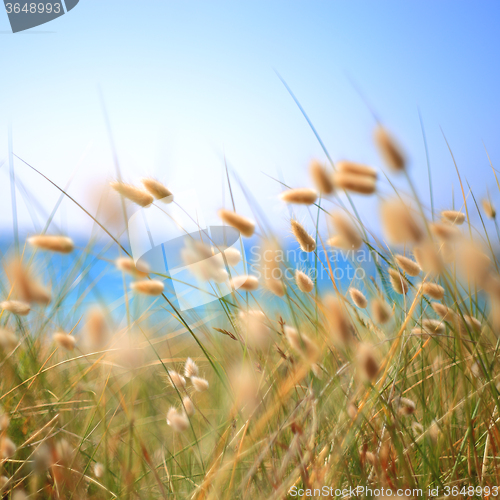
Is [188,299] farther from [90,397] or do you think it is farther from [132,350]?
[90,397]

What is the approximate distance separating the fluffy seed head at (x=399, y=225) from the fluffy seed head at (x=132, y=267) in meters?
0.63

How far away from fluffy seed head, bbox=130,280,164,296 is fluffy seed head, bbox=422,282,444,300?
27.0 inches

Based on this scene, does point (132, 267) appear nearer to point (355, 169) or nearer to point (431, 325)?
point (355, 169)

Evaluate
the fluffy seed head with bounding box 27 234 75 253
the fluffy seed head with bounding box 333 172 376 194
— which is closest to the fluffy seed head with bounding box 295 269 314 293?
the fluffy seed head with bounding box 333 172 376 194

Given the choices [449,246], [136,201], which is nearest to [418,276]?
[449,246]

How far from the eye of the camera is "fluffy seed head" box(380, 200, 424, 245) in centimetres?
76

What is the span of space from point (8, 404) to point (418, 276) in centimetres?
128

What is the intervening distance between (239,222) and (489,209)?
1.01m

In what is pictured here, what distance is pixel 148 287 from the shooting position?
92 centimetres

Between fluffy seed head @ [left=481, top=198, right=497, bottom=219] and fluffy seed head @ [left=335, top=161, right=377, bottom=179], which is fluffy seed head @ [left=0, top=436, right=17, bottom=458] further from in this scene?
fluffy seed head @ [left=481, top=198, right=497, bottom=219]

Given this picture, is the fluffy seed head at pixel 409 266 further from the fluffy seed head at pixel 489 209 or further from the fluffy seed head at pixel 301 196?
the fluffy seed head at pixel 489 209

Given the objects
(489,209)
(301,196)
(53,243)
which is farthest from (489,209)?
(53,243)

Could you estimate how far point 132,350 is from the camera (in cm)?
103

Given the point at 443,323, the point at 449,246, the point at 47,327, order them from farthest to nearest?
the point at 47,327 → the point at 443,323 → the point at 449,246
